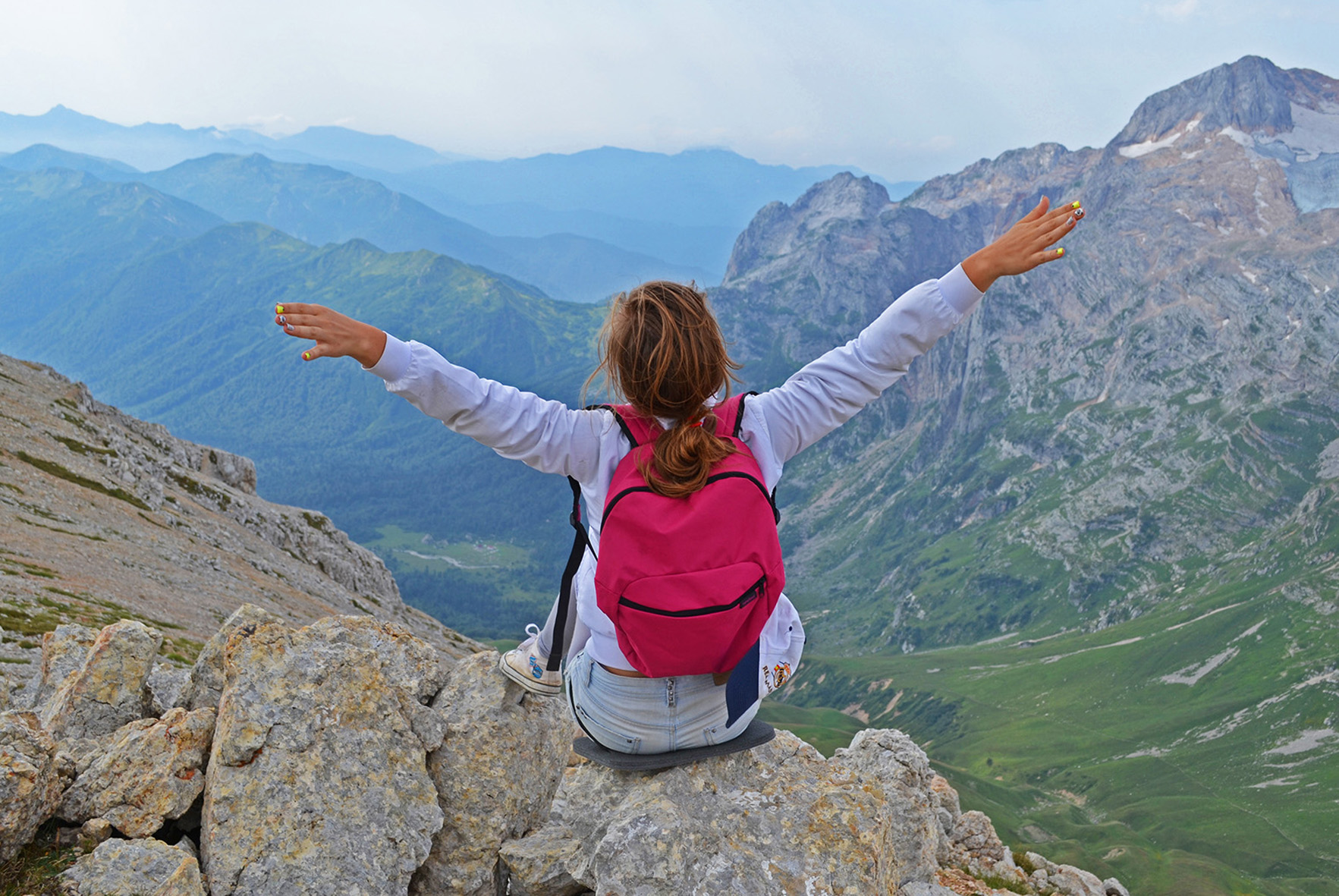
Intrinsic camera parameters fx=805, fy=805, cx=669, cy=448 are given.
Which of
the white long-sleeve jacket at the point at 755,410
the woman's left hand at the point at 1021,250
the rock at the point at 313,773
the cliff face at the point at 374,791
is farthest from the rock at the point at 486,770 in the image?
the woman's left hand at the point at 1021,250

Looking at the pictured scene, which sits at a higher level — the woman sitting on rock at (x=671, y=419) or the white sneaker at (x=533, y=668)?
the woman sitting on rock at (x=671, y=419)

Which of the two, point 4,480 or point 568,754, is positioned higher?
point 568,754

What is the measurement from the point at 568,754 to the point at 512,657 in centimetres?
251

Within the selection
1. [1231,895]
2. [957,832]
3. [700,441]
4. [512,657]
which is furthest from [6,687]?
[1231,895]

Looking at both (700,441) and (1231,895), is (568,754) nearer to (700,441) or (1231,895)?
(700,441)

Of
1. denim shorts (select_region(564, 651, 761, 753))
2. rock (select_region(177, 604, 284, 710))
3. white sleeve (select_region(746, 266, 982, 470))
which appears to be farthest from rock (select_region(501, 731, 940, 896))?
rock (select_region(177, 604, 284, 710))

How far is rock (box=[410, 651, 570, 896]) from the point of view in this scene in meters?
11.6

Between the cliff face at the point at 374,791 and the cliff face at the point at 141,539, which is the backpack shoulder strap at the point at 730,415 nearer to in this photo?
the cliff face at the point at 374,791

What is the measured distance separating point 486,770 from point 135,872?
445cm

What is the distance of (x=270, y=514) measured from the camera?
108m

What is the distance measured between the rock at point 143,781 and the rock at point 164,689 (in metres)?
3.24

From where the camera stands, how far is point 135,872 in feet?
31.8

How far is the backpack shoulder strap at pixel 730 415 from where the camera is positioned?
293 inches

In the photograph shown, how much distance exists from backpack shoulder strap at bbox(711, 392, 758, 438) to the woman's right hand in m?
3.01
